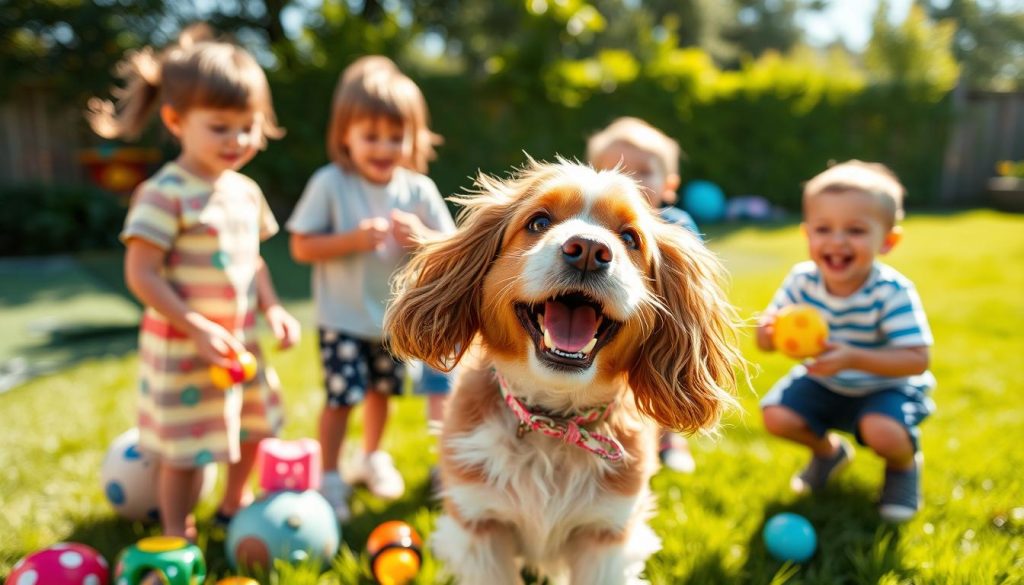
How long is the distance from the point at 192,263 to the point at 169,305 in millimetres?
251

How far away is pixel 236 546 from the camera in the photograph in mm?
→ 2887

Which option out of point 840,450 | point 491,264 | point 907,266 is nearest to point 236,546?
point 491,264

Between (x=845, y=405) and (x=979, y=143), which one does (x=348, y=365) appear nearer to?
(x=845, y=405)

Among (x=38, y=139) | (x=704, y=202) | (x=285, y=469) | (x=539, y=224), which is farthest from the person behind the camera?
(x=704, y=202)

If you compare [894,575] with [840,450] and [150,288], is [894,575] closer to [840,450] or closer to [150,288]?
[840,450]

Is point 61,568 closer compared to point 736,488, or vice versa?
point 61,568

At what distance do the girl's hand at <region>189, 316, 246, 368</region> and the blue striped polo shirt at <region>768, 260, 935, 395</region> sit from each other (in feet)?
8.06

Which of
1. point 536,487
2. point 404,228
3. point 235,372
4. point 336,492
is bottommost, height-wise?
point 336,492

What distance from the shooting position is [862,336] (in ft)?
10.8

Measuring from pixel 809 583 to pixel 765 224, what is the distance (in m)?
13.0

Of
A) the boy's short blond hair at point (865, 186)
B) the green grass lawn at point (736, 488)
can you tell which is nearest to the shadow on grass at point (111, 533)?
the green grass lawn at point (736, 488)

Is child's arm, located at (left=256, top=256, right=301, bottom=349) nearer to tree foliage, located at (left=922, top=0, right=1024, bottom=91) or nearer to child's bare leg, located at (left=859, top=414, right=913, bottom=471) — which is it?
child's bare leg, located at (left=859, top=414, right=913, bottom=471)

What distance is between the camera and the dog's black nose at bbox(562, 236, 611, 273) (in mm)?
2008

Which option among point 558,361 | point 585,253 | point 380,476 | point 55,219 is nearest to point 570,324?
point 558,361
